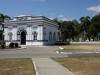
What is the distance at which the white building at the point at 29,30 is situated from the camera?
45094mm

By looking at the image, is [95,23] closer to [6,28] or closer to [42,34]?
[42,34]

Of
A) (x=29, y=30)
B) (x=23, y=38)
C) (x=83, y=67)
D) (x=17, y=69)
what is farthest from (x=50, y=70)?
(x=23, y=38)

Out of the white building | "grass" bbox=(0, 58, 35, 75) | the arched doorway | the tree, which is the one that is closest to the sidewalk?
"grass" bbox=(0, 58, 35, 75)

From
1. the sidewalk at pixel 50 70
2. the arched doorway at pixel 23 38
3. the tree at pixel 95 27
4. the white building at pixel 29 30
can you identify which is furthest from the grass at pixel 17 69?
the tree at pixel 95 27

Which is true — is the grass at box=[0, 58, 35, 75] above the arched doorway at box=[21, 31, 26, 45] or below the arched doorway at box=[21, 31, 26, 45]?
below

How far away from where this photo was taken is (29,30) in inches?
1813

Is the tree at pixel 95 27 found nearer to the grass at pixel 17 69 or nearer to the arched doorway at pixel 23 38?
the arched doorway at pixel 23 38

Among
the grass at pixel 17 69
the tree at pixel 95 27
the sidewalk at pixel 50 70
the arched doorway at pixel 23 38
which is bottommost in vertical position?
the grass at pixel 17 69

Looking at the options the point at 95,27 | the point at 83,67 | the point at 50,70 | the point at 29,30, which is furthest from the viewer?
the point at 95,27

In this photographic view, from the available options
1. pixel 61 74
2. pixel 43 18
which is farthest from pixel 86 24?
pixel 61 74

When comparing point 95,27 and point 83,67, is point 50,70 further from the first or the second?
point 95,27

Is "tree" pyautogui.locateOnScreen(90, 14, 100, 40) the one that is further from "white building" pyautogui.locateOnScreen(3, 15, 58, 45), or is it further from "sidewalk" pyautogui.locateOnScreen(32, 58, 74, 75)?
"sidewalk" pyautogui.locateOnScreen(32, 58, 74, 75)

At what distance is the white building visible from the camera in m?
45.1

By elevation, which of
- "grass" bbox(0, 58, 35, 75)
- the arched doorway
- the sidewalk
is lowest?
"grass" bbox(0, 58, 35, 75)
